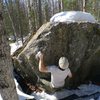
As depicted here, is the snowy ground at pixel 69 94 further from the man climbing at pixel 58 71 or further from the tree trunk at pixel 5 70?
the tree trunk at pixel 5 70

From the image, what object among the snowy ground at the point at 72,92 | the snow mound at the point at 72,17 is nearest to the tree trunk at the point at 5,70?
the snowy ground at the point at 72,92

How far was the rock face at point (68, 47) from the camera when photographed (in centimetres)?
598

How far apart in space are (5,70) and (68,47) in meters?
3.78

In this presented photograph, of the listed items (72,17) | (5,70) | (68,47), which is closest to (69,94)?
(68,47)

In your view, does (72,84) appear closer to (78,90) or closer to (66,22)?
(78,90)

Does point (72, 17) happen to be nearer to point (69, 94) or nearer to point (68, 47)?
point (68, 47)

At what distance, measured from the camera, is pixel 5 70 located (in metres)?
2.51

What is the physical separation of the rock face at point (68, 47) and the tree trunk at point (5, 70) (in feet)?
10.9

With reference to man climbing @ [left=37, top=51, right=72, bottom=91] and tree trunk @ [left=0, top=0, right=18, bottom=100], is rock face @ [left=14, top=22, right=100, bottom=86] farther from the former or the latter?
tree trunk @ [left=0, top=0, right=18, bottom=100]

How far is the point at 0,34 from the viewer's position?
7.80 ft

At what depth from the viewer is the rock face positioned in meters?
5.98

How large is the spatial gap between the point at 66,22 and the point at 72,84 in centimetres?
154

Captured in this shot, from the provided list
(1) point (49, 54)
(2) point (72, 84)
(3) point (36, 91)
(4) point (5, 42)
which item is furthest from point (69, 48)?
(4) point (5, 42)

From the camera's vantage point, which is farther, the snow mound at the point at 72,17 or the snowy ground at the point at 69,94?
the snow mound at the point at 72,17
